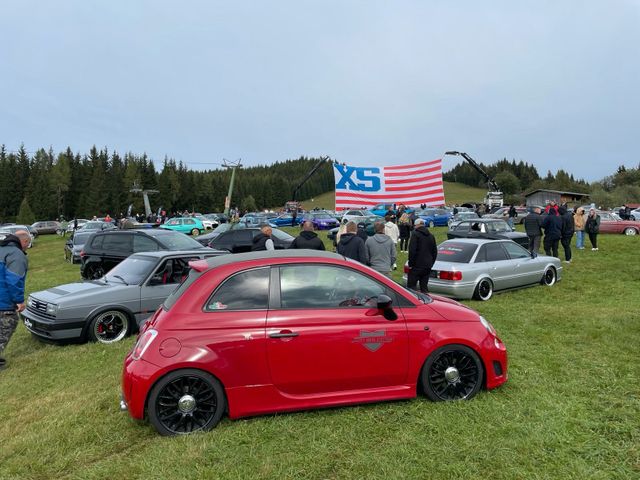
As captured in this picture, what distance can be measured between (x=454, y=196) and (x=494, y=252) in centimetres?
12332

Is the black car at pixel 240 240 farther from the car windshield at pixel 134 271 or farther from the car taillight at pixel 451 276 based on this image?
the car windshield at pixel 134 271

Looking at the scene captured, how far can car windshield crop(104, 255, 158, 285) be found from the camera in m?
7.76

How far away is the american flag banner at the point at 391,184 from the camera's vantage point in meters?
17.8

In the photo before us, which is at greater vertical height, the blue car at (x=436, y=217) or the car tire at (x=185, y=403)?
Result: the blue car at (x=436, y=217)

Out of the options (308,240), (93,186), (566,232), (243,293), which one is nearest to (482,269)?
(308,240)

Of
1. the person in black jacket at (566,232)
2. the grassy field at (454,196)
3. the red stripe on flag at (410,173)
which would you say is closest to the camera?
the person in black jacket at (566,232)

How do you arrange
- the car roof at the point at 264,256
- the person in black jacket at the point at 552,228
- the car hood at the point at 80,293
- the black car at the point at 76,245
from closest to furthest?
the car roof at the point at 264,256 → the car hood at the point at 80,293 → the person in black jacket at the point at 552,228 → the black car at the point at 76,245

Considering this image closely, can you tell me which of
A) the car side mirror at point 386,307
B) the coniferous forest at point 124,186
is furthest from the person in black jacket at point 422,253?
the coniferous forest at point 124,186

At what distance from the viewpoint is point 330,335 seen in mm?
4082

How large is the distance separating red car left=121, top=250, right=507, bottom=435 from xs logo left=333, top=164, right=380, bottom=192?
13373 millimetres

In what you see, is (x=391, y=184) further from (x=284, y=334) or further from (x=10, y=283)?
(x=284, y=334)

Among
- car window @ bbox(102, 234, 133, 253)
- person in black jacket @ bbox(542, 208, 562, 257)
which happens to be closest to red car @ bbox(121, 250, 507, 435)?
car window @ bbox(102, 234, 133, 253)

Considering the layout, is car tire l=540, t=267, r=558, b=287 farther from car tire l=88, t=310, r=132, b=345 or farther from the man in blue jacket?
the man in blue jacket

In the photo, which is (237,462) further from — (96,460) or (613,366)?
(613,366)
